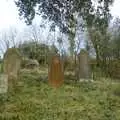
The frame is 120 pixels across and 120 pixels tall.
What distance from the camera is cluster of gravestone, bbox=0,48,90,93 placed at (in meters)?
11.6

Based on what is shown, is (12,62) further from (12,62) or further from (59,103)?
(59,103)

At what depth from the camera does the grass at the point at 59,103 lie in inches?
345

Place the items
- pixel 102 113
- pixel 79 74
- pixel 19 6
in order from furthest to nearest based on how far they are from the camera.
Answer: pixel 79 74
pixel 102 113
pixel 19 6

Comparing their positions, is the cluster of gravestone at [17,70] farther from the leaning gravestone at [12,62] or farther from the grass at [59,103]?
the grass at [59,103]

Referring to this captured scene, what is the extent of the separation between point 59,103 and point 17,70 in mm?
3732

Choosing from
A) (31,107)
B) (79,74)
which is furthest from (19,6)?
(79,74)

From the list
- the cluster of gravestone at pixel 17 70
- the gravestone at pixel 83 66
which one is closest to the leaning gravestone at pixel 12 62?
the cluster of gravestone at pixel 17 70

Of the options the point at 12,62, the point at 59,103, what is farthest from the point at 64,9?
the point at 12,62

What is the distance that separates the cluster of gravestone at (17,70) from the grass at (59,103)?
1.35 feet

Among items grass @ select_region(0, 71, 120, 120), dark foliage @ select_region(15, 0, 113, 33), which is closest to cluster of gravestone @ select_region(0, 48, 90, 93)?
grass @ select_region(0, 71, 120, 120)

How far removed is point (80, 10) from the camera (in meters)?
8.77

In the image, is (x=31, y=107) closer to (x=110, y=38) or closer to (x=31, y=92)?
(x=31, y=92)

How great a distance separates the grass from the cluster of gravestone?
1.35ft

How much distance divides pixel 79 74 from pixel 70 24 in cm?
770
